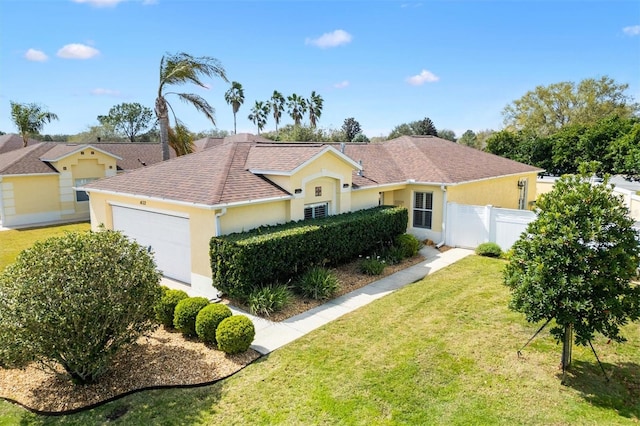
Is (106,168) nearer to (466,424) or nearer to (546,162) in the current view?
(466,424)

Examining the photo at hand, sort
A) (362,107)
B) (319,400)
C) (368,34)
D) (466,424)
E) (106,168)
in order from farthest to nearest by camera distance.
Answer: (362,107), (106,168), (368,34), (319,400), (466,424)

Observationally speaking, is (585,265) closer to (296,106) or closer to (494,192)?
(494,192)

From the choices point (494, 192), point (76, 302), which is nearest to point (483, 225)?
point (494, 192)

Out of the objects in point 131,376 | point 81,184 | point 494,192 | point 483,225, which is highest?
point 81,184

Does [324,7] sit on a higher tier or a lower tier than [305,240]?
higher

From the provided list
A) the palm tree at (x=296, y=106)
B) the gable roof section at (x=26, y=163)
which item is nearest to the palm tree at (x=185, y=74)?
the gable roof section at (x=26, y=163)

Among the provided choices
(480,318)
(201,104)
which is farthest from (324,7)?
(480,318)
